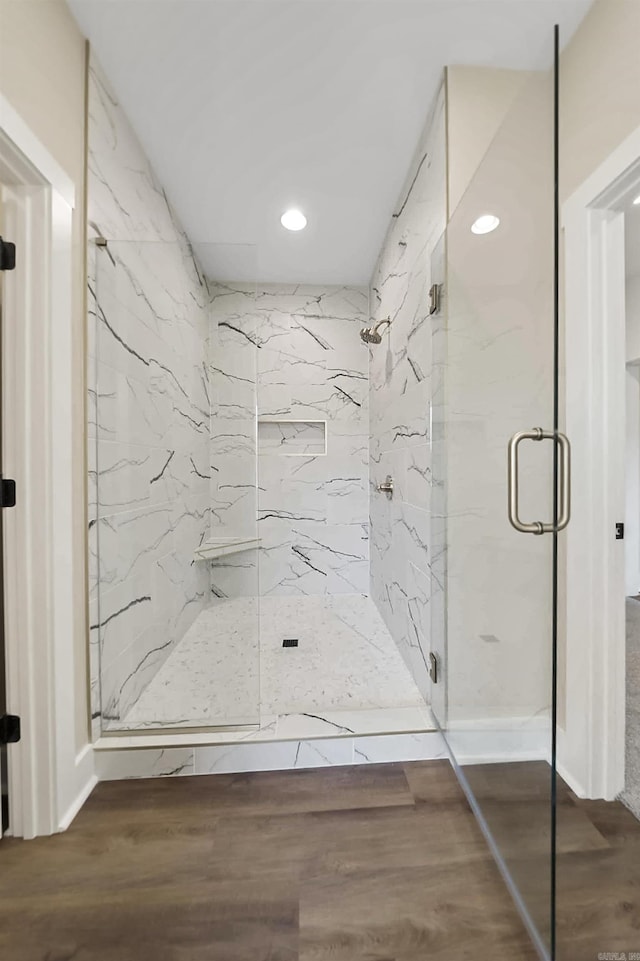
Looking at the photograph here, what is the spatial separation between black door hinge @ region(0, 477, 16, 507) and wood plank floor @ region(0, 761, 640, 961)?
0.98m

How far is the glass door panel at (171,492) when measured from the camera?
1.44 meters

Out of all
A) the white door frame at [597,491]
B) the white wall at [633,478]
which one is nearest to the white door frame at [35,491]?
the white door frame at [597,491]

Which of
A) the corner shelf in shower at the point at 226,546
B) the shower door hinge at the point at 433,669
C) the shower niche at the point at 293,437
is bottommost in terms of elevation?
the shower door hinge at the point at 433,669

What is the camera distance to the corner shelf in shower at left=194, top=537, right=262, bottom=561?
2438mm

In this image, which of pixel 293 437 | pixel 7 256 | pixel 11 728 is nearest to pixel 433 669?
pixel 11 728

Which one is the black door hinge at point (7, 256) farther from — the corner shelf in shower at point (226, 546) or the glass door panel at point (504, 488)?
the corner shelf in shower at point (226, 546)

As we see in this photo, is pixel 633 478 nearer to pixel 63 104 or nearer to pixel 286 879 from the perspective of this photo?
pixel 286 879

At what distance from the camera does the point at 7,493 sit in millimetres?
1082

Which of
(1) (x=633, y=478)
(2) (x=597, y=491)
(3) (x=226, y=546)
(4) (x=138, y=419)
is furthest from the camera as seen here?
(1) (x=633, y=478)

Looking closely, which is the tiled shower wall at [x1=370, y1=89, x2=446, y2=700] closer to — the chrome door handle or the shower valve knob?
the shower valve knob

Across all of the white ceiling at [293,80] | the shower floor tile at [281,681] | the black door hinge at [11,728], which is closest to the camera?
the black door hinge at [11,728]

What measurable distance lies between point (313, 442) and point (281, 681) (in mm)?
1866

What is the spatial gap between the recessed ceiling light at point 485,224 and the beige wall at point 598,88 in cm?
36

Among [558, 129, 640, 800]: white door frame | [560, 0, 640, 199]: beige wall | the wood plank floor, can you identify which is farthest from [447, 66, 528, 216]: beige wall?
the wood plank floor
